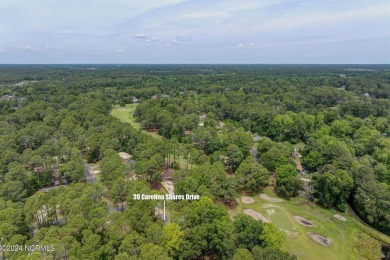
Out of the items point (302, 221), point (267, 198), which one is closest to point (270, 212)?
point (267, 198)

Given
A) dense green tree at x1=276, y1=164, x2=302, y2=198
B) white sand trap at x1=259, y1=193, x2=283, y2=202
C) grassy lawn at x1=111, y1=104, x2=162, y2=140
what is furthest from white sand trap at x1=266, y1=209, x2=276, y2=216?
grassy lawn at x1=111, y1=104, x2=162, y2=140

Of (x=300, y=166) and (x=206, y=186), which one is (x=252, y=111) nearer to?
(x=300, y=166)

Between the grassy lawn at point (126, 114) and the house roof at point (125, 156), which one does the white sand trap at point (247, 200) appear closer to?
the house roof at point (125, 156)

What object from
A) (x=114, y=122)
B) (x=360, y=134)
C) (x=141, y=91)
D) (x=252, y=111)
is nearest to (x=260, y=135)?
(x=252, y=111)

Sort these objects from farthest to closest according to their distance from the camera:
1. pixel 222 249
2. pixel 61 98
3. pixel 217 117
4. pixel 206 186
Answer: pixel 61 98 → pixel 217 117 → pixel 206 186 → pixel 222 249

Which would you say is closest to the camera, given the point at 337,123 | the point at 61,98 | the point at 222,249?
the point at 222,249

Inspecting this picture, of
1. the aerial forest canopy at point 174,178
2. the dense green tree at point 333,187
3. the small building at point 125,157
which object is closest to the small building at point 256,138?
the aerial forest canopy at point 174,178

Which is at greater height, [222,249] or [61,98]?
[61,98]
